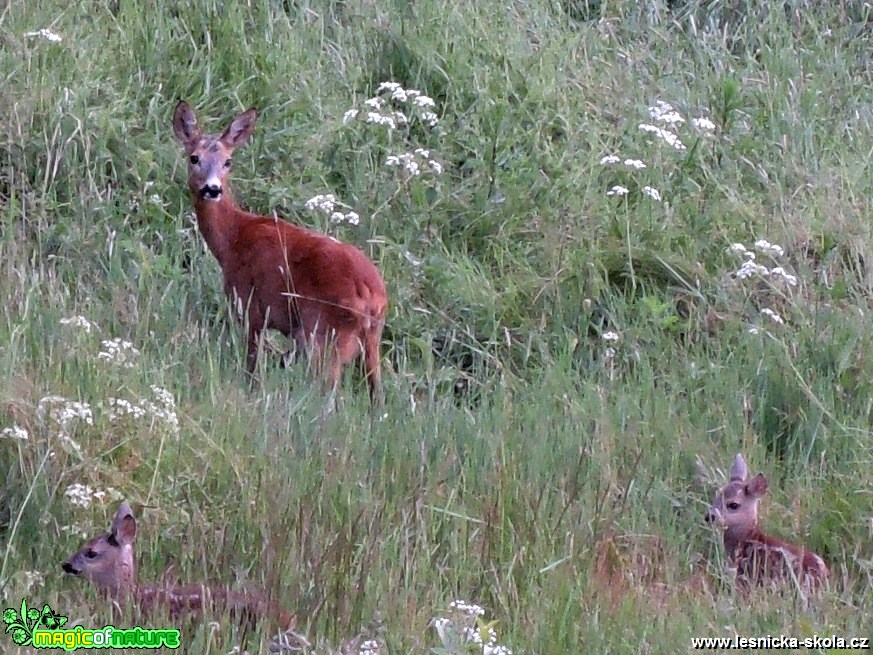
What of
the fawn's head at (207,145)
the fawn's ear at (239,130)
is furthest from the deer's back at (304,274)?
the fawn's ear at (239,130)

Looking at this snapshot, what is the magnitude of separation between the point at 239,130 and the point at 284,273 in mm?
977

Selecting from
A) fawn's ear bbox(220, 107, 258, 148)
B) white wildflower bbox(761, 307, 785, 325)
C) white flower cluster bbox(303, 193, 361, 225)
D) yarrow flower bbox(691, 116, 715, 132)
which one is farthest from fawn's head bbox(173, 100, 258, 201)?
white wildflower bbox(761, 307, 785, 325)

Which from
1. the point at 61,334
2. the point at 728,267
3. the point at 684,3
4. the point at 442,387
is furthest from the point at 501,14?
the point at 61,334

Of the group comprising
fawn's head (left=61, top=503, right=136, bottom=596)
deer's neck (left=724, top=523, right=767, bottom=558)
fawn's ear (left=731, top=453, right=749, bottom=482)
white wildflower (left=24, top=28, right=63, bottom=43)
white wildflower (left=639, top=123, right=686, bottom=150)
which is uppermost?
white wildflower (left=24, top=28, right=63, bottom=43)

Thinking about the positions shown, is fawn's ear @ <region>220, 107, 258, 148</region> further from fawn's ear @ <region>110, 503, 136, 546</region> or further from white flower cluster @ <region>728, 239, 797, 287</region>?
fawn's ear @ <region>110, 503, 136, 546</region>

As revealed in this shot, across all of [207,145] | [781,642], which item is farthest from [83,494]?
[207,145]

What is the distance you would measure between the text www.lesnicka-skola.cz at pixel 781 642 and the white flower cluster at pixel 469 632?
545 mm

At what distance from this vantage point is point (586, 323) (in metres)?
7.71

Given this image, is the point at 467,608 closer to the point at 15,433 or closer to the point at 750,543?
the point at 750,543

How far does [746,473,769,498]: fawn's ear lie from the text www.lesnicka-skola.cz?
3.54 ft

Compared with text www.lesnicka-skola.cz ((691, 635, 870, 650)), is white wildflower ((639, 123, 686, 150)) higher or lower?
higher

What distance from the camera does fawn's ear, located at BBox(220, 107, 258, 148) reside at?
8.00 metres

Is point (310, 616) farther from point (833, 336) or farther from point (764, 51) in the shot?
point (764, 51)

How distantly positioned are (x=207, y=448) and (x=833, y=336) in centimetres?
277
